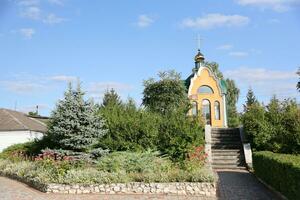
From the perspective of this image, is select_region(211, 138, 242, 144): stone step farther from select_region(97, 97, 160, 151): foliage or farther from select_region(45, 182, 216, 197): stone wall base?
select_region(45, 182, 216, 197): stone wall base

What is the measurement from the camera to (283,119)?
2053 cm

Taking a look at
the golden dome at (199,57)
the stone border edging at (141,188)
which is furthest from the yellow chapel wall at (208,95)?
the stone border edging at (141,188)

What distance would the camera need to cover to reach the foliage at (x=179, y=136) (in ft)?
55.5

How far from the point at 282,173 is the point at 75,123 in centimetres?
903

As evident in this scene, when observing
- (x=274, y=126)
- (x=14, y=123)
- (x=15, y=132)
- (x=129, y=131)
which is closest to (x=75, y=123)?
(x=129, y=131)


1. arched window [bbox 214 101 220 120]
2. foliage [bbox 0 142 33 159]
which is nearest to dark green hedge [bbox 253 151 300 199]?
foliage [bbox 0 142 33 159]

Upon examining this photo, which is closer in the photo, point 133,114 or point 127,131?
point 127,131

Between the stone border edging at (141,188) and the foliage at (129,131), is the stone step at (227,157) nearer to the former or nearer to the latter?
the foliage at (129,131)

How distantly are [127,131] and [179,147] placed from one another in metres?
2.56

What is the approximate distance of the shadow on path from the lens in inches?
479

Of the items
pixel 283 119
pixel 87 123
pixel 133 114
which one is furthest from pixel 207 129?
pixel 87 123

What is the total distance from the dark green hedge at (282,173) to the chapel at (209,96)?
59.9ft

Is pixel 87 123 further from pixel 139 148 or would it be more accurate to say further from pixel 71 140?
pixel 139 148

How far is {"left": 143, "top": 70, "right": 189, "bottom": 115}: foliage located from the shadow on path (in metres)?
11.4
